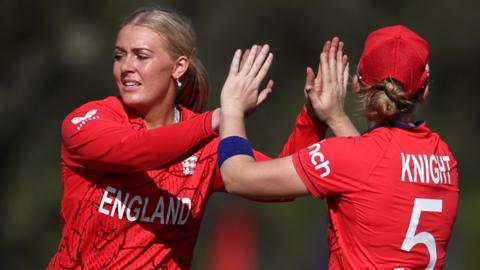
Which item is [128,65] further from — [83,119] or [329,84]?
[329,84]

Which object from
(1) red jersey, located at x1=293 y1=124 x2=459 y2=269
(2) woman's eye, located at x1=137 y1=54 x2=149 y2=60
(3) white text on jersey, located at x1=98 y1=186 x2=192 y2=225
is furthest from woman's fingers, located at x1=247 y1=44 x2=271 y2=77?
(3) white text on jersey, located at x1=98 y1=186 x2=192 y2=225

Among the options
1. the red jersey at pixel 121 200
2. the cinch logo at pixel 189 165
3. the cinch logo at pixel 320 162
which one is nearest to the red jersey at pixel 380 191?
the cinch logo at pixel 320 162

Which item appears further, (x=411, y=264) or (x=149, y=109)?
(x=149, y=109)

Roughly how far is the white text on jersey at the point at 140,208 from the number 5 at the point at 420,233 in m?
1.12

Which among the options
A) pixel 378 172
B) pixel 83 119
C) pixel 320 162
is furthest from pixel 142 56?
pixel 378 172

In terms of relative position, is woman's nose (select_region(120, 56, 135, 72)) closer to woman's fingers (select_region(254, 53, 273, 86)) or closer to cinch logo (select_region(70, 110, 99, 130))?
cinch logo (select_region(70, 110, 99, 130))

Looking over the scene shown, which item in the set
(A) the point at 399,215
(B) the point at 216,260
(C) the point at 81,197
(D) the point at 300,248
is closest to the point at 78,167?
(C) the point at 81,197

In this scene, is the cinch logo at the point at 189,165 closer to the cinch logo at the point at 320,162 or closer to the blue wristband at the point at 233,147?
the blue wristband at the point at 233,147

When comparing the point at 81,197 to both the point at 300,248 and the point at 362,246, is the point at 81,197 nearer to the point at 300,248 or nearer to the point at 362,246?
the point at 362,246

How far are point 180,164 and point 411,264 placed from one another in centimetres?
120

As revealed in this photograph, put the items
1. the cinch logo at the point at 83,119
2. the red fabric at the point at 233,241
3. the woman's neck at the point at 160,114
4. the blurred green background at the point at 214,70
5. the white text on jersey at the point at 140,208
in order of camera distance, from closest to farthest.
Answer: the cinch logo at the point at 83,119, the white text on jersey at the point at 140,208, the woman's neck at the point at 160,114, the red fabric at the point at 233,241, the blurred green background at the point at 214,70

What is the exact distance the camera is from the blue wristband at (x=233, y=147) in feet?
13.9

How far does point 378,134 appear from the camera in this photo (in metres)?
4.23

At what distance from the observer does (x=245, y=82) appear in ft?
14.3
